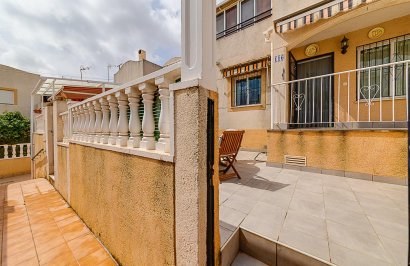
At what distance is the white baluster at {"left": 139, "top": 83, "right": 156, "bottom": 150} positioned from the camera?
2035 mm

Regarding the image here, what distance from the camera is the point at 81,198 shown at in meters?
3.71

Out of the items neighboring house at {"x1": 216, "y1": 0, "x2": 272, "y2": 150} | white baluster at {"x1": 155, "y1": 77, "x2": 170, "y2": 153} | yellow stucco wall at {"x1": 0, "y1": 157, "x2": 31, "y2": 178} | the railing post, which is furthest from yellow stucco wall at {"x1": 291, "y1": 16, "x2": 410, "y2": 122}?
yellow stucco wall at {"x1": 0, "y1": 157, "x2": 31, "y2": 178}

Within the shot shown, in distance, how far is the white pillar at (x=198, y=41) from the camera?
1480 millimetres

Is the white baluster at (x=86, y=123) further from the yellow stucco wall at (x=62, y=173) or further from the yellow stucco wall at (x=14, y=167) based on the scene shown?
the yellow stucco wall at (x=14, y=167)

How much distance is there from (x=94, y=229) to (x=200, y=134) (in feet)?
10.4

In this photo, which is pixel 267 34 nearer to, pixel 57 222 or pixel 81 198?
pixel 81 198

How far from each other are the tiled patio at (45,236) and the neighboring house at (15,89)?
872 inches

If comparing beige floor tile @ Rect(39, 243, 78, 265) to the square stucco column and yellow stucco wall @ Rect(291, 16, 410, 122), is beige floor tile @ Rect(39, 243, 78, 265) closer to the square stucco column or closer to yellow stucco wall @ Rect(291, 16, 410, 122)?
the square stucco column

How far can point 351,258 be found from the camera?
5.34 ft

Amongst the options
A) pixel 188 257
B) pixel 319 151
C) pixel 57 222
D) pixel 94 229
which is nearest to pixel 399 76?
pixel 319 151

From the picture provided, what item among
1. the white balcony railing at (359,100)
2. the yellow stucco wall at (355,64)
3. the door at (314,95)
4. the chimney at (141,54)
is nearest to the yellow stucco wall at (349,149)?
the white balcony railing at (359,100)

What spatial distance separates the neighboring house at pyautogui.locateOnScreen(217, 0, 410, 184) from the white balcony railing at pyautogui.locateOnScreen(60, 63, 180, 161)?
3957 millimetres

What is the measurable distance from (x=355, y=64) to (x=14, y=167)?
20.0 metres

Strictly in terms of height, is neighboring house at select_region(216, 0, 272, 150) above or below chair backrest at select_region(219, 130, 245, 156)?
above
